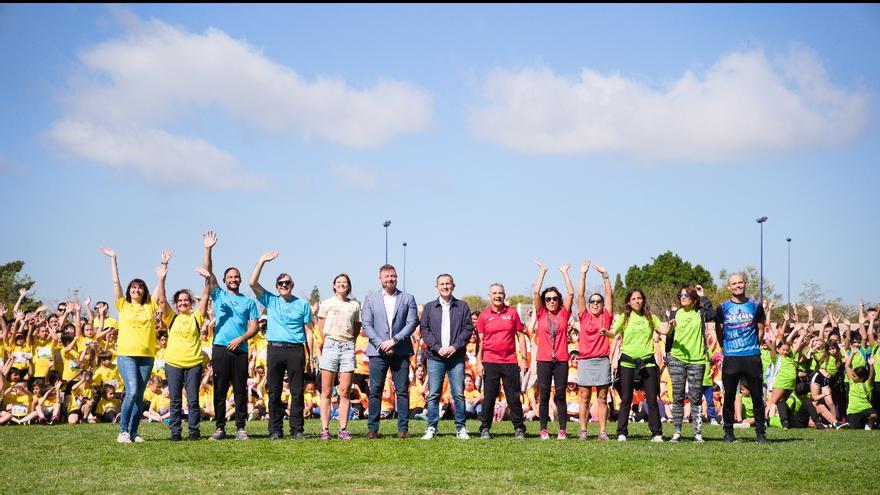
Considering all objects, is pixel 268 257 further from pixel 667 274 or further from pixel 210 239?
pixel 667 274

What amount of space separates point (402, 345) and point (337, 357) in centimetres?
86

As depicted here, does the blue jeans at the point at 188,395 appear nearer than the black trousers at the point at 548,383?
Yes

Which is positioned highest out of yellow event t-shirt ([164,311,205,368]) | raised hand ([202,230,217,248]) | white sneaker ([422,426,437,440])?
raised hand ([202,230,217,248])

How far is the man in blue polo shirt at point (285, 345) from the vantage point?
12.5 metres

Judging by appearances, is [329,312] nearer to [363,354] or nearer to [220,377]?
[220,377]

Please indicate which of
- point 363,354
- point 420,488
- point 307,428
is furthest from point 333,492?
point 363,354

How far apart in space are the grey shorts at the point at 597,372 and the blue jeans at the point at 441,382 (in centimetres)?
172

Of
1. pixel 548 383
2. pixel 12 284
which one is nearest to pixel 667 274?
pixel 12 284

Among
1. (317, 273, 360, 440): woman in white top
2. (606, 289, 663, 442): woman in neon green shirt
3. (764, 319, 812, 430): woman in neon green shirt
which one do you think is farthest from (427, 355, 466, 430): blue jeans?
(764, 319, 812, 430): woman in neon green shirt

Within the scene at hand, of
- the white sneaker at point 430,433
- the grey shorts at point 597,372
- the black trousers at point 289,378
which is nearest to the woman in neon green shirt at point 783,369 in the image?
the grey shorts at point 597,372

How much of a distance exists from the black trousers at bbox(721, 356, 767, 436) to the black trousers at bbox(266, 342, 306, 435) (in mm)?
5667

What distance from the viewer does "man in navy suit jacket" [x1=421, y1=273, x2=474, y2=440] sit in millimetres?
12797

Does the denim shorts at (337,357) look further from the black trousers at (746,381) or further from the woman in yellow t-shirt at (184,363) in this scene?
the black trousers at (746,381)

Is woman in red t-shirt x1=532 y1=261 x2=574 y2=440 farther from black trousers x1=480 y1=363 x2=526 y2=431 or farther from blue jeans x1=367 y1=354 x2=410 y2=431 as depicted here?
blue jeans x1=367 y1=354 x2=410 y2=431
